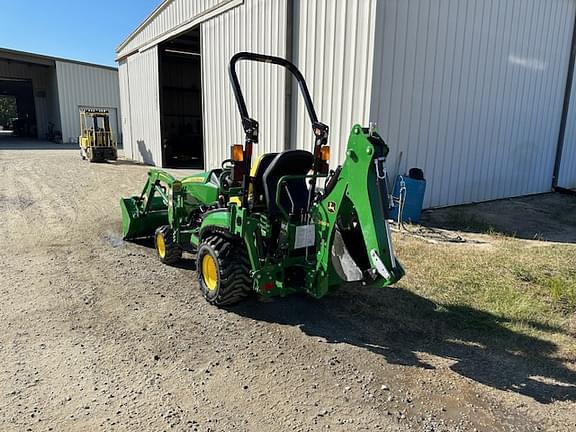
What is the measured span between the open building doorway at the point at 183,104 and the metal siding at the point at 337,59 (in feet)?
30.8

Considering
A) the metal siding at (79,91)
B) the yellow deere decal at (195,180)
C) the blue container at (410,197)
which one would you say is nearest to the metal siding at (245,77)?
the blue container at (410,197)

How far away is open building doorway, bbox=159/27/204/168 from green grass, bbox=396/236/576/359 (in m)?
12.4

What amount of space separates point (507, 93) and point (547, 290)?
5627 millimetres

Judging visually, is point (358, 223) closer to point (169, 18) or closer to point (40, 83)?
point (169, 18)

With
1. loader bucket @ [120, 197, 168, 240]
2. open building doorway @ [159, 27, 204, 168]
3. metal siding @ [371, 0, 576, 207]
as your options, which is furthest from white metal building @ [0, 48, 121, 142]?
metal siding @ [371, 0, 576, 207]

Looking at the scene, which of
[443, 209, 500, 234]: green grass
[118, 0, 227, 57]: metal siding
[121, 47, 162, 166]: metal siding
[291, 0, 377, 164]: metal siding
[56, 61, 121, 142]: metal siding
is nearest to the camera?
[291, 0, 377, 164]: metal siding

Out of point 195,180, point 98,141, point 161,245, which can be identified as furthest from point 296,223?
point 98,141

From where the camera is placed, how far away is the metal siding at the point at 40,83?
2909 centimetres

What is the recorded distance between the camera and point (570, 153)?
11.0 metres

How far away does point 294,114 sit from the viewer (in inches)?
330

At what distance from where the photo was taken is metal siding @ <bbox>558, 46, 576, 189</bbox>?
409 inches

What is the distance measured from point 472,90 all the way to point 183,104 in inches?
494

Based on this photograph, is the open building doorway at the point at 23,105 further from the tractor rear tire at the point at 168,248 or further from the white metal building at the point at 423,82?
the tractor rear tire at the point at 168,248

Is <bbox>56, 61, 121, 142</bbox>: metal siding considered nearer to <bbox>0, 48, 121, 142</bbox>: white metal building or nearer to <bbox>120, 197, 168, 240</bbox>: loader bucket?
<bbox>0, 48, 121, 142</bbox>: white metal building
